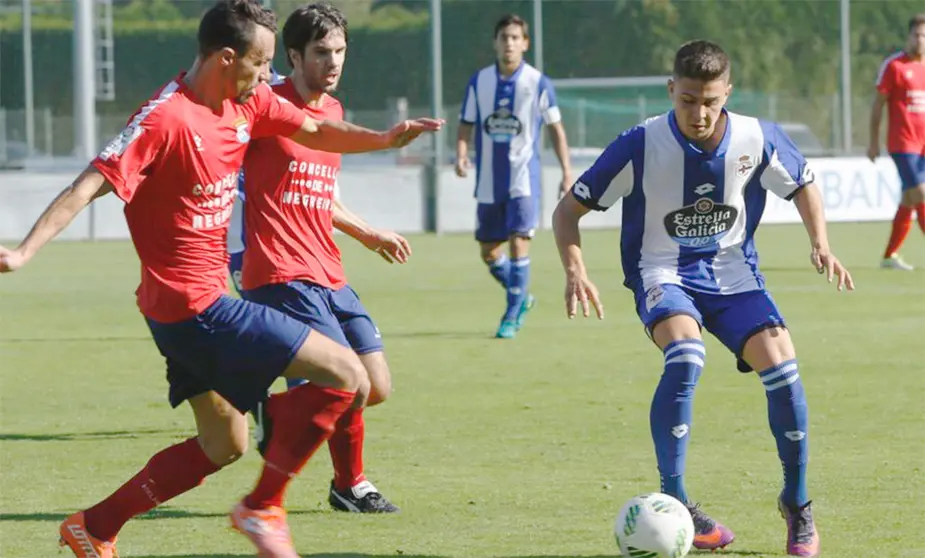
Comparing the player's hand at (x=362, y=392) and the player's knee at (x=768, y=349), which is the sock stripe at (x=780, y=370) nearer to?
the player's knee at (x=768, y=349)

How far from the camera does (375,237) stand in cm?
643

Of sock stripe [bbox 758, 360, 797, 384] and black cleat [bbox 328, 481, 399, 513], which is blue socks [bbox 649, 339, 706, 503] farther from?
black cleat [bbox 328, 481, 399, 513]

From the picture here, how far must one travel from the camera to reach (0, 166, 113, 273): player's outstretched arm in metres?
4.65

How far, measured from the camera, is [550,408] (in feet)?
29.0

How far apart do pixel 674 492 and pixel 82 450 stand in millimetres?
3277

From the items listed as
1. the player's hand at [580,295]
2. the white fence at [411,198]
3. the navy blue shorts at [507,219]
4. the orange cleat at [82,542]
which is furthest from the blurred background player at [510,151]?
the white fence at [411,198]

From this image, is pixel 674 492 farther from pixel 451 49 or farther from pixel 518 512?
pixel 451 49

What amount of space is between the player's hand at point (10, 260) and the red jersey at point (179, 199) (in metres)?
0.44

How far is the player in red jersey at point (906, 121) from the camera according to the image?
15.4 meters

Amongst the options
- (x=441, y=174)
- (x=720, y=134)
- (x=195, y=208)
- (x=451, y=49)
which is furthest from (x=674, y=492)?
(x=451, y=49)

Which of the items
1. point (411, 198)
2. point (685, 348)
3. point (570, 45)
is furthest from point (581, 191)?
point (570, 45)

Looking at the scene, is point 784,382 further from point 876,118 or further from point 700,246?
point 876,118

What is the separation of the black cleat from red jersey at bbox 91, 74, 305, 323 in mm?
1403

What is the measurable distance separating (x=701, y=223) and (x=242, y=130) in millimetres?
1662
